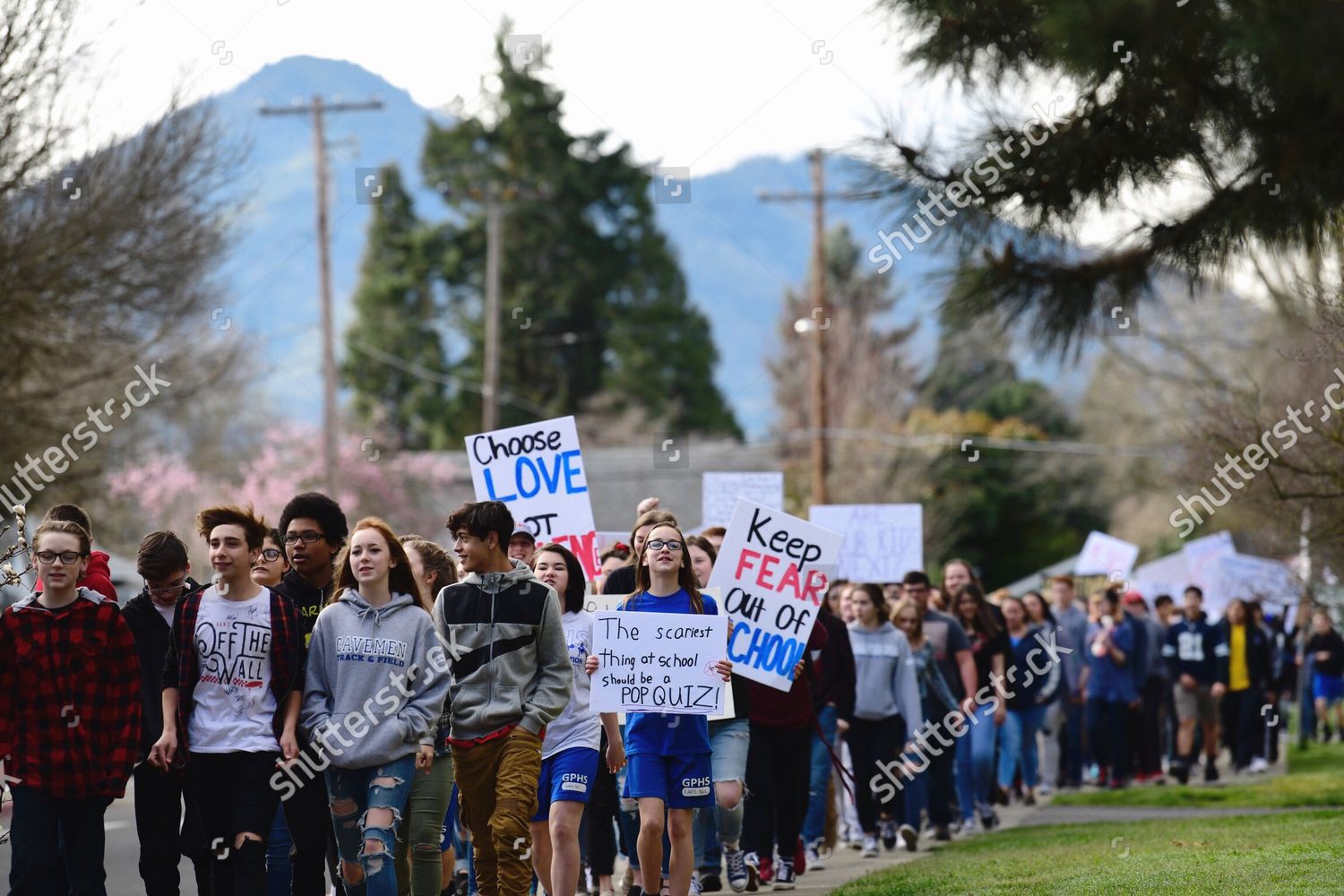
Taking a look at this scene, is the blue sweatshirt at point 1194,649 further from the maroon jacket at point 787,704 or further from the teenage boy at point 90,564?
the teenage boy at point 90,564

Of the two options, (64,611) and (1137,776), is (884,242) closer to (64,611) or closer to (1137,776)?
(64,611)

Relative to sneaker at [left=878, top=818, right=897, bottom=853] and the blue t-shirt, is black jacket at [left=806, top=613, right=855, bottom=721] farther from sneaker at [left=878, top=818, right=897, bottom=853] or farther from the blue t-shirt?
the blue t-shirt

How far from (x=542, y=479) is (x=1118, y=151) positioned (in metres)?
5.70

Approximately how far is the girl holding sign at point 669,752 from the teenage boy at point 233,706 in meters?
1.80

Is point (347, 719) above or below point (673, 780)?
above

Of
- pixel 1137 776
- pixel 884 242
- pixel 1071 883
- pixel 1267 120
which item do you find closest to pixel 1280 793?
pixel 1137 776

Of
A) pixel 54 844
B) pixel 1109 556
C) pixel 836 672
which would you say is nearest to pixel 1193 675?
pixel 1109 556

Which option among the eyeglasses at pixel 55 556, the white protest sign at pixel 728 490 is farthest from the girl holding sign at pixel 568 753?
the white protest sign at pixel 728 490

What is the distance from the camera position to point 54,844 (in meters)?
8.17

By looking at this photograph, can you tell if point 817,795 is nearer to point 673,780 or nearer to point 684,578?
point 673,780

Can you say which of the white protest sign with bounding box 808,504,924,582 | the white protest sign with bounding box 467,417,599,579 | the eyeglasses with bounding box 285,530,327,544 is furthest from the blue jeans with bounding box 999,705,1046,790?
the eyeglasses with bounding box 285,530,327,544

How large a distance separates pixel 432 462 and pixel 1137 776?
36.0 m

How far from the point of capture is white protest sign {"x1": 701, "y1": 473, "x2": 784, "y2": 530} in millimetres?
17781

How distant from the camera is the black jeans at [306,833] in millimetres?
8281
